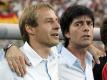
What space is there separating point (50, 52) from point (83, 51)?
0.24 m

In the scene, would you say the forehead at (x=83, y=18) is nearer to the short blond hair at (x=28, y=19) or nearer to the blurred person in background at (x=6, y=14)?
the short blond hair at (x=28, y=19)

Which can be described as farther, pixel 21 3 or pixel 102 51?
pixel 21 3

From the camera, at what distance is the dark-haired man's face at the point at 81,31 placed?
2.04m

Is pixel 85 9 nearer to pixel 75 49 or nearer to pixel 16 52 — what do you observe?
pixel 75 49

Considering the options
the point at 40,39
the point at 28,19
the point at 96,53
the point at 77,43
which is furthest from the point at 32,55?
the point at 96,53

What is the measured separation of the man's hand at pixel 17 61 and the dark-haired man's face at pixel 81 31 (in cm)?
40

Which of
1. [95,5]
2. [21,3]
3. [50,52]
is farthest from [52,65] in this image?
[95,5]

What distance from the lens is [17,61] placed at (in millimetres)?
1745

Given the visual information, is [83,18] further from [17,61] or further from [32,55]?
[17,61]

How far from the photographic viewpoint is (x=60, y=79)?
1.99 meters

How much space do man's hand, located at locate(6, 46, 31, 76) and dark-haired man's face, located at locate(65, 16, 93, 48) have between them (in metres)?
0.40

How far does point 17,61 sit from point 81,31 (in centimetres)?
48

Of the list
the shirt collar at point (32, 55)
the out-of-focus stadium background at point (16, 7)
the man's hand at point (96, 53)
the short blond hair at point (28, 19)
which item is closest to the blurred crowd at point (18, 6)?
the out-of-focus stadium background at point (16, 7)

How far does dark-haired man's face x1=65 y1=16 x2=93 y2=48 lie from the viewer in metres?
2.04
